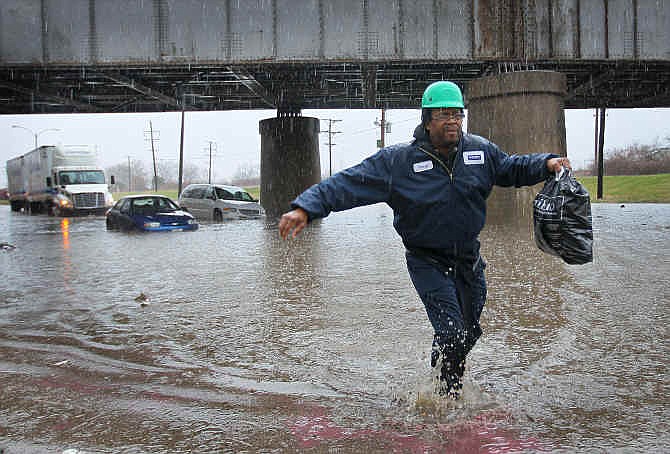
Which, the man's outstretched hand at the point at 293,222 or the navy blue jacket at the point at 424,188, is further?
the navy blue jacket at the point at 424,188

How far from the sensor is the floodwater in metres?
4.06

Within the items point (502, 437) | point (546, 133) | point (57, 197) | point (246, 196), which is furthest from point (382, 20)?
point (57, 197)

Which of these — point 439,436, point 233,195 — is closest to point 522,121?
point 233,195

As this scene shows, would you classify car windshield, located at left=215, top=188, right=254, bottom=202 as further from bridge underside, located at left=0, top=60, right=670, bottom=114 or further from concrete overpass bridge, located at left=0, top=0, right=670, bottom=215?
concrete overpass bridge, located at left=0, top=0, right=670, bottom=215

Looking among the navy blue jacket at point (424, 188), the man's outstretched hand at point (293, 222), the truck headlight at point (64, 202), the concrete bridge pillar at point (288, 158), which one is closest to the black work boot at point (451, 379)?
the navy blue jacket at point (424, 188)

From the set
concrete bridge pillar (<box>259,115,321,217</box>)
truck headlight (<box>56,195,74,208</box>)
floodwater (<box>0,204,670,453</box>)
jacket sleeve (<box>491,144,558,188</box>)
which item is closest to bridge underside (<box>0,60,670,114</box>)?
concrete bridge pillar (<box>259,115,321,217</box>)

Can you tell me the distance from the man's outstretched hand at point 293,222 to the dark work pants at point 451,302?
2.51 ft

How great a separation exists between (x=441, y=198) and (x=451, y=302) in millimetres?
622

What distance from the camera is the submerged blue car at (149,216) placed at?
72.4ft

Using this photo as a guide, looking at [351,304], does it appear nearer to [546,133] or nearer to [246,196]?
[546,133]

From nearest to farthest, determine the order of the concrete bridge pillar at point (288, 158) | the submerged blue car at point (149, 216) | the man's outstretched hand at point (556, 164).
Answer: the man's outstretched hand at point (556, 164), the submerged blue car at point (149, 216), the concrete bridge pillar at point (288, 158)

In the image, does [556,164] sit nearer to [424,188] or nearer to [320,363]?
[424,188]

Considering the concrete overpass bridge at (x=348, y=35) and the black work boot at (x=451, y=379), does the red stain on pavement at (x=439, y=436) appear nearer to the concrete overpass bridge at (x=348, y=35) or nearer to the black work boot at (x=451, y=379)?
the black work boot at (x=451, y=379)

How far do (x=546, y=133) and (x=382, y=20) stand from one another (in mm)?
5580
